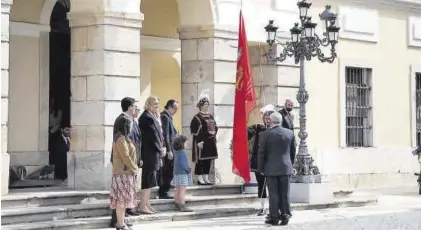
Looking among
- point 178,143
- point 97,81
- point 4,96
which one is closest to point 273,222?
point 178,143

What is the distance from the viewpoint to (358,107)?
22.2 m

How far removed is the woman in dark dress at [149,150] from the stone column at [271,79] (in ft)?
19.0

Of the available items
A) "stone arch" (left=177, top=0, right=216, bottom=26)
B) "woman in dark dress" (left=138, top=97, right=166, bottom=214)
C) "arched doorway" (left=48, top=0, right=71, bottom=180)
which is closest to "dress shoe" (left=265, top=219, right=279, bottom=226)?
"woman in dark dress" (left=138, top=97, right=166, bottom=214)

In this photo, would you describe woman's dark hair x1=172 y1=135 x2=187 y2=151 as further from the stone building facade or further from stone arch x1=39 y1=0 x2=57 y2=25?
stone arch x1=39 y1=0 x2=57 y2=25

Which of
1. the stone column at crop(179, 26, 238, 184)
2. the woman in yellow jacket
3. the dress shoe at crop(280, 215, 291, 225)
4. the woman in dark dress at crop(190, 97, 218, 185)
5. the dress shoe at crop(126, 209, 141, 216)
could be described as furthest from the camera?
the stone column at crop(179, 26, 238, 184)

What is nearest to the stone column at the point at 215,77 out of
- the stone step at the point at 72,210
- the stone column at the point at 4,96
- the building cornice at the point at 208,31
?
the building cornice at the point at 208,31

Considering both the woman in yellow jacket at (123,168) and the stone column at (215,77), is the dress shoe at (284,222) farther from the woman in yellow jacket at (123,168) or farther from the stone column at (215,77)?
the stone column at (215,77)

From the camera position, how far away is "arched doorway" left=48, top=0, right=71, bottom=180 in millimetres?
19000

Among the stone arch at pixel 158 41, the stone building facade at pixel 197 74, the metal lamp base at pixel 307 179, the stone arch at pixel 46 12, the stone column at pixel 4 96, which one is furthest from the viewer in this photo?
the stone arch at pixel 158 41

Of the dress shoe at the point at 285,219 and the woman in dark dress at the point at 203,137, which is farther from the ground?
the woman in dark dress at the point at 203,137

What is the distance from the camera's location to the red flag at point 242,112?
1555 centimetres

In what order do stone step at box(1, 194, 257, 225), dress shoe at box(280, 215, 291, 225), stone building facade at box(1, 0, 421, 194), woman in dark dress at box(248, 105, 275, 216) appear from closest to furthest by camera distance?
stone step at box(1, 194, 257, 225)
dress shoe at box(280, 215, 291, 225)
woman in dark dress at box(248, 105, 275, 216)
stone building facade at box(1, 0, 421, 194)

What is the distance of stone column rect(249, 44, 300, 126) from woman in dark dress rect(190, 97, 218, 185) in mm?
2962

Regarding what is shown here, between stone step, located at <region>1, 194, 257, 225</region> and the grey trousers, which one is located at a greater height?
the grey trousers
